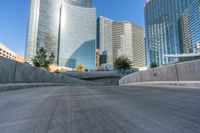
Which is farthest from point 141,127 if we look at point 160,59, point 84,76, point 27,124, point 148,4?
point 148,4

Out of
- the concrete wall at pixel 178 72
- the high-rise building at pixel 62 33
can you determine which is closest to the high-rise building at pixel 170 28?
the high-rise building at pixel 62 33

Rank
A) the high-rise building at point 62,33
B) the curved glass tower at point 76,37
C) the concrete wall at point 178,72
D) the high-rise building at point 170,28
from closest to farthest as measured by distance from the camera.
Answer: the concrete wall at point 178,72
the high-rise building at point 170,28
the high-rise building at point 62,33
the curved glass tower at point 76,37

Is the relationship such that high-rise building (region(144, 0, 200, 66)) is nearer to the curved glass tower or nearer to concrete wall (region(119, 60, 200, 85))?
the curved glass tower

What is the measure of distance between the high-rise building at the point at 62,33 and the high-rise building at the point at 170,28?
74.6 meters

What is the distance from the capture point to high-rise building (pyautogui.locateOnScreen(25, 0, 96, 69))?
151 meters

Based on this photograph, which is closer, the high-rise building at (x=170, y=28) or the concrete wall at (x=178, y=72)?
the concrete wall at (x=178, y=72)

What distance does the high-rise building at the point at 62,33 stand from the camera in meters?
151

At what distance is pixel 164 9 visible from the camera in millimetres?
168625

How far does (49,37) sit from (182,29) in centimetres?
13435

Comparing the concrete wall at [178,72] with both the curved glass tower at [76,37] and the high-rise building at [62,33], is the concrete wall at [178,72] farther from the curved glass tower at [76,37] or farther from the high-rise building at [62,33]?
the high-rise building at [62,33]

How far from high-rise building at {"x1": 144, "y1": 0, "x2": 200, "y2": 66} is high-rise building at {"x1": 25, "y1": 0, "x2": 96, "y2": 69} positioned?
7459 centimetres

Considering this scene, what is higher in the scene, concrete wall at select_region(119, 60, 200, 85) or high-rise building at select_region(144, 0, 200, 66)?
high-rise building at select_region(144, 0, 200, 66)

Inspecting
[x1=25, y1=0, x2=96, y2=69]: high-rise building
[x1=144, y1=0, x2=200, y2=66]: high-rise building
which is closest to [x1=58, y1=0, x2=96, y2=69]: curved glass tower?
[x1=25, y1=0, x2=96, y2=69]: high-rise building

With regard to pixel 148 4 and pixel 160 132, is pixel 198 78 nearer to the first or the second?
pixel 160 132
